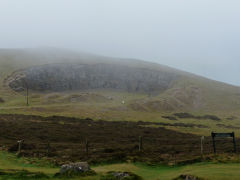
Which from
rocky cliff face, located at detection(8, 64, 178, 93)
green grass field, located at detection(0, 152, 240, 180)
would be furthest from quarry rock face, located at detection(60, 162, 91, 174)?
rocky cliff face, located at detection(8, 64, 178, 93)

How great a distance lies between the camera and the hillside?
333 ft

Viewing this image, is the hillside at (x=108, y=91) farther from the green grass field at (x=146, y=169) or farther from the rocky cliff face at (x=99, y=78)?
the green grass field at (x=146, y=169)

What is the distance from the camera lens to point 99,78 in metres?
193

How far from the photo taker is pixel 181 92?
147 m

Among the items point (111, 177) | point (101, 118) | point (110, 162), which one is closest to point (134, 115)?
point (101, 118)

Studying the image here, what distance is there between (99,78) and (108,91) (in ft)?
49.6

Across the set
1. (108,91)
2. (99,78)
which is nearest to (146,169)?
(108,91)

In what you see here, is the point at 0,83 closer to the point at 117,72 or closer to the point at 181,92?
the point at 117,72

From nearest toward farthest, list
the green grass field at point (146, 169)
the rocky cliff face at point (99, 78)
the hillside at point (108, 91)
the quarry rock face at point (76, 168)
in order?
the green grass field at point (146, 169) < the quarry rock face at point (76, 168) < the hillside at point (108, 91) < the rocky cliff face at point (99, 78)

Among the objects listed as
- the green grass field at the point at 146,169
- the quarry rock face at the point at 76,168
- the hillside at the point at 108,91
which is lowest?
the green grass field at the point at 146,169

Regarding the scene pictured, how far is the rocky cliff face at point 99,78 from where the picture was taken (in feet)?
597

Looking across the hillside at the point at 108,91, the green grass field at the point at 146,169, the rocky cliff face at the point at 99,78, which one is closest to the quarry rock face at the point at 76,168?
the green grass field at the point at 146,169

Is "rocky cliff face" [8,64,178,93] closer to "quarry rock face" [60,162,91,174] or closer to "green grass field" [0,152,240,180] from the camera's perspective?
"green grass field" [0,152,240,180]

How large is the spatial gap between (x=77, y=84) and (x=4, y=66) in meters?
54.6
